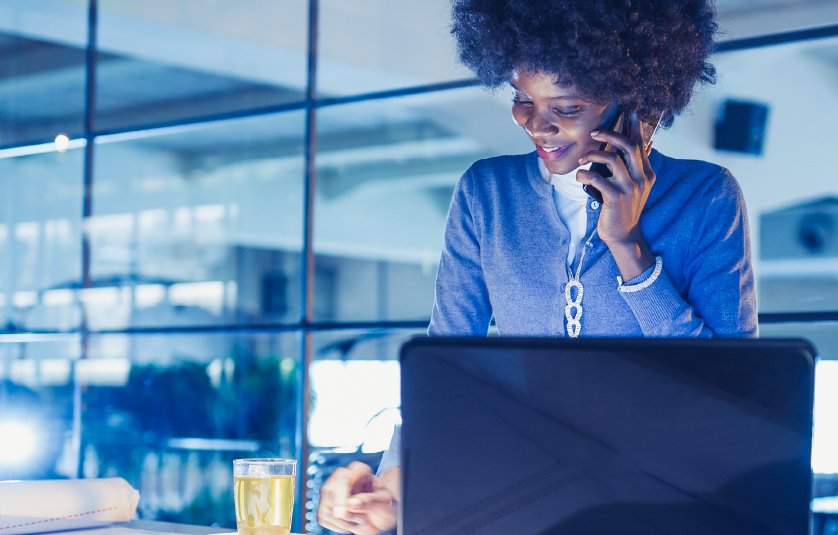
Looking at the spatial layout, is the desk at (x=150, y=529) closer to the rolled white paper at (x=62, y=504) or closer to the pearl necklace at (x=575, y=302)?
the rolled white paper at (x=62, y=504)

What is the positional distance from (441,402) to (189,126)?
9.77 feet

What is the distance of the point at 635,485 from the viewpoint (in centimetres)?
60

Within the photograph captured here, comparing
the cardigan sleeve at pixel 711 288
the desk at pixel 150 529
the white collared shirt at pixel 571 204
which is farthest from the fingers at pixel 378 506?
the white collared shirt at pixel 571 204

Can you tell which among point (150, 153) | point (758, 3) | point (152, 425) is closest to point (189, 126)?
point (758, 3)

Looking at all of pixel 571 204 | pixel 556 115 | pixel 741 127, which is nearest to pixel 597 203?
pixel 571 204

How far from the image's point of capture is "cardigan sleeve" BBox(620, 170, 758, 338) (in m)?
1.03

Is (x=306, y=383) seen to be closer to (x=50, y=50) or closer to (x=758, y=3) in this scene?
(x=758, y=3)

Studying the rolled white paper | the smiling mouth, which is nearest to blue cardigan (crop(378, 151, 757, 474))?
the smiling mouth

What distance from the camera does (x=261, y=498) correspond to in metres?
0.92

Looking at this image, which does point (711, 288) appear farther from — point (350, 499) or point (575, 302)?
point (350, 499)

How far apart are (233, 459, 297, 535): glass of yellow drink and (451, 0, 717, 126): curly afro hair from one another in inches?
23.6

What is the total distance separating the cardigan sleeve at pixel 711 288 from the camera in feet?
3.38

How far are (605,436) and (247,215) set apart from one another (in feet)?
56.7

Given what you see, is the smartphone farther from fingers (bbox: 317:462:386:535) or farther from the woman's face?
fingers (bbox: 317:462:386:535)
